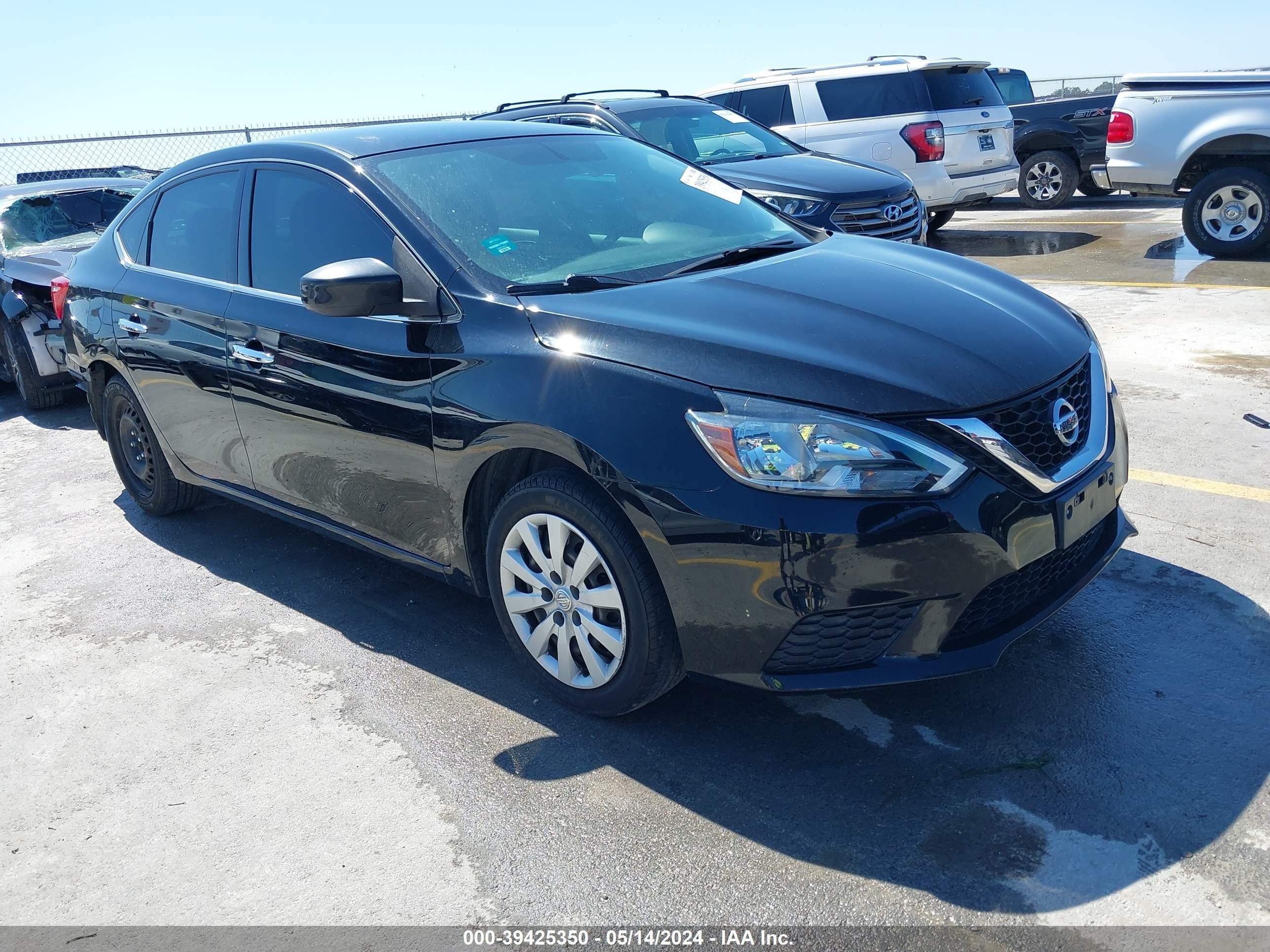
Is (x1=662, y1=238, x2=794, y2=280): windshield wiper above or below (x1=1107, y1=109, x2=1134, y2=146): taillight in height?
above

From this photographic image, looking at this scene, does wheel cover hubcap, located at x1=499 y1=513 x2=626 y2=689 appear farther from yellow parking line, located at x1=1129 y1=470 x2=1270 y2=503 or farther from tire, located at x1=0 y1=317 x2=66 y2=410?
tire, located at x1=0 y1=317 x2=66 y2=410

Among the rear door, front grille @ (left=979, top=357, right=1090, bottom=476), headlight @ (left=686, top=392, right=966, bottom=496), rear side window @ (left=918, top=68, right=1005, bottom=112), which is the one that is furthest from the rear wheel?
headlight @ (left=686, top=392, right=966, bottom=496)

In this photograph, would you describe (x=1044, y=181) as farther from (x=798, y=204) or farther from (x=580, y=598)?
(x=580, y=598)

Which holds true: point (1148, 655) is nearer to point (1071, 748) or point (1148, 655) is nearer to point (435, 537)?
point (1071, 748)

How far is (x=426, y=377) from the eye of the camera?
11.1 feet

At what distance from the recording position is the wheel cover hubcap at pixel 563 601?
304 cm

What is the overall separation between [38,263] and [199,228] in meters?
3.93

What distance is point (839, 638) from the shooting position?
274 centimetres

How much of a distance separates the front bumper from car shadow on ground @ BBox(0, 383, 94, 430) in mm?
6130

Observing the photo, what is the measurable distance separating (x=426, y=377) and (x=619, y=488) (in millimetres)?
862

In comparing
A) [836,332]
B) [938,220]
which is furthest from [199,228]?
[938,220]

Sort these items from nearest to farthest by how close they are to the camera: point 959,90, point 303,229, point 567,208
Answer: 1. point 567,208
2. point 303,229
3. point 959,90

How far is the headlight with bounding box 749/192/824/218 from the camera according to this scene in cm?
824

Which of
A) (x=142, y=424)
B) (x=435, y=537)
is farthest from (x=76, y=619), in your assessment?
(x=435, y=537)
